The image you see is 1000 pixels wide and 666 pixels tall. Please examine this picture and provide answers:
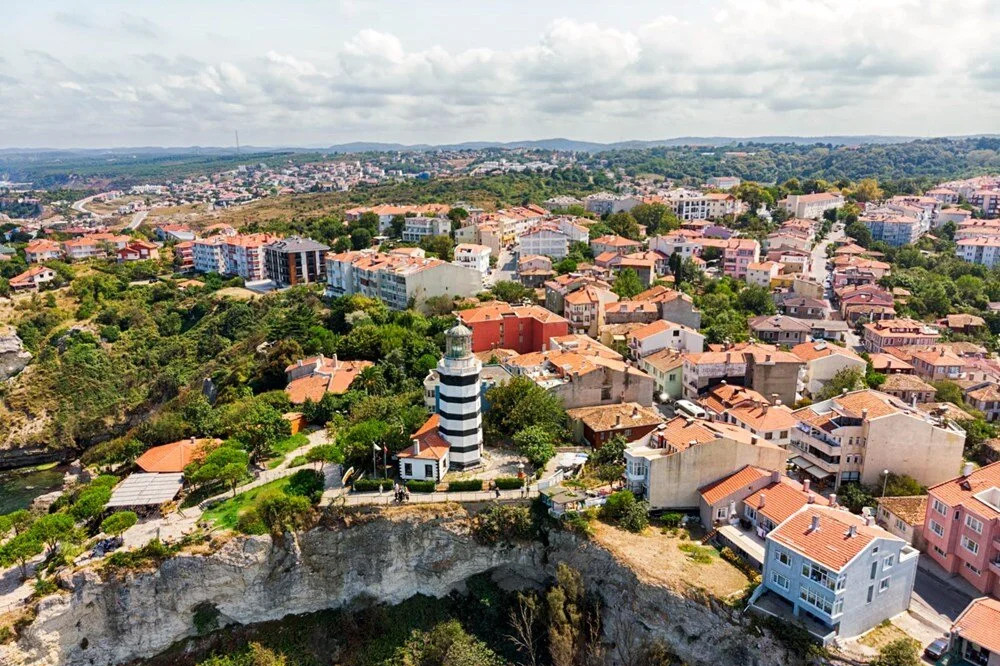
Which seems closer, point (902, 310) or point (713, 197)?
point (902, 310)

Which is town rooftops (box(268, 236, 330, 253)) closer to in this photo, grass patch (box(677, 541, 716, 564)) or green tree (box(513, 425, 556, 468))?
green tree (box(513, 425, 556, 468))

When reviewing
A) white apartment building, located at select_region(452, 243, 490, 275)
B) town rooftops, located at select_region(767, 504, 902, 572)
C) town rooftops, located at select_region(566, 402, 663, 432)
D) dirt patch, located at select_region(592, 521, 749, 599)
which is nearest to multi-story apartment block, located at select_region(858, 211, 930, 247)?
white apartment building, located at select_region(452, 243, 490, 275)

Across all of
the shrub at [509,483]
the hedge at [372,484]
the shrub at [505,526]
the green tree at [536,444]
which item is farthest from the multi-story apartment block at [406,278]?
the shrub at [505,526]

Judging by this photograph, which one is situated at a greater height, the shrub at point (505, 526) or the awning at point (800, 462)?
the awning at point (800, 462)

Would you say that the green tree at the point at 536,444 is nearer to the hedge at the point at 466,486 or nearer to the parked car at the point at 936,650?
the hedge at the point at 466,486

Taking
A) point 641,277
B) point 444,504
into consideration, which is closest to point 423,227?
point 641,277

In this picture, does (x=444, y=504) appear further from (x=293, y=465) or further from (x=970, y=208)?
(x=970, y=208)

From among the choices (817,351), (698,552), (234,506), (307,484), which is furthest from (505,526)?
(817,351)
